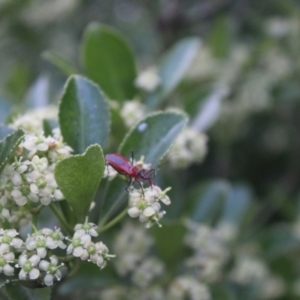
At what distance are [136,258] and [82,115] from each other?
53cm

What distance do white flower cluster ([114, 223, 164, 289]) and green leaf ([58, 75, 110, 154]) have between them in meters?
0.46

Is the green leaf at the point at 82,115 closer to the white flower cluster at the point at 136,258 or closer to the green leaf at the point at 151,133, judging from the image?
the green leaf at the point at 151,133

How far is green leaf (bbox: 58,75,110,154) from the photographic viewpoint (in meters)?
1.38

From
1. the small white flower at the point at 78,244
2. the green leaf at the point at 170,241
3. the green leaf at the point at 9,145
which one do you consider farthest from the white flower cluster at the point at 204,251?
the green leaf at the point at 9,145

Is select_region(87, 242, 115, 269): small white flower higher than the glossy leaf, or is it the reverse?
the glossy leaf

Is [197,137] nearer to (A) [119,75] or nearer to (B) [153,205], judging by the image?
(A) [119,75]

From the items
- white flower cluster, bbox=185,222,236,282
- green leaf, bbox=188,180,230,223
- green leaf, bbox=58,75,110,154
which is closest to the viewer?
green leaf, bbox=58,75,110,154

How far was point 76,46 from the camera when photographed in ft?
11.8

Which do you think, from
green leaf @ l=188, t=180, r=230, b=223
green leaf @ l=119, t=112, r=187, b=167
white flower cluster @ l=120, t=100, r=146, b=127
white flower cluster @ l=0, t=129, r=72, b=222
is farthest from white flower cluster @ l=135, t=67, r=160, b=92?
white flower cluster @ l=0, t=129, r=72, b=222

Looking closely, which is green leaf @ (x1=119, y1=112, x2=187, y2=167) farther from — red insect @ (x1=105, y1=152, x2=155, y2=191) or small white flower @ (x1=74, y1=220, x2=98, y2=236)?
small white flower @ (x1=74, y1=220, x2=98, y2=236)

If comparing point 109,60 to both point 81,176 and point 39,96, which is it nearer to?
point 39,96

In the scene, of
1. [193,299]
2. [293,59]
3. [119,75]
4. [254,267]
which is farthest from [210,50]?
[193,299]

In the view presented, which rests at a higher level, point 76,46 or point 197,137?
point 76,46

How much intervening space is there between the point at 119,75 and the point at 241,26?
1.64 metres
